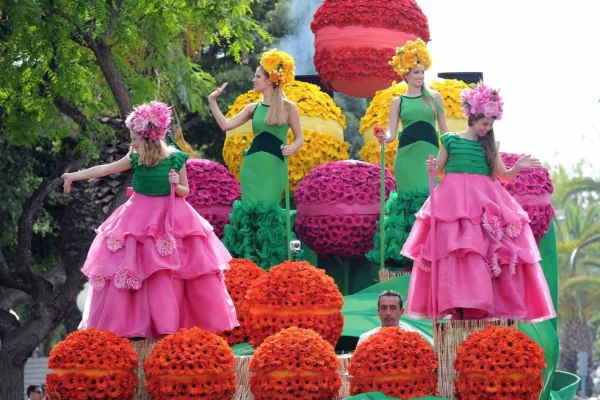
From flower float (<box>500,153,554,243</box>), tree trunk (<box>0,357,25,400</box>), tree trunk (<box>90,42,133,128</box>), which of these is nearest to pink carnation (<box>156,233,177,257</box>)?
flower float (<box>500,153,554,243</box>)

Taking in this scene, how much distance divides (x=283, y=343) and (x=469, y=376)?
1114mm

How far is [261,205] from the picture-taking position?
1063 cm

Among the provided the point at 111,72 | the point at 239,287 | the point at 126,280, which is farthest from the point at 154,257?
the point at 111,72

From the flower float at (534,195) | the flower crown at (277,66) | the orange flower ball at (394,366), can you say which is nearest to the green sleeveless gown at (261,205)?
the flower crown at (277,66)

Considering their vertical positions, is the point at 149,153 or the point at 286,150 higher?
the point at 286,150

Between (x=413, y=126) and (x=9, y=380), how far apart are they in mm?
5703

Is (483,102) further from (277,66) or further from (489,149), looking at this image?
(277,66)

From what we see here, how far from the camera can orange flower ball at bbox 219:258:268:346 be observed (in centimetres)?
918

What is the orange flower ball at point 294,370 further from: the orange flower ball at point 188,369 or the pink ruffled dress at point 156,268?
the pink ruffled dress at point 156,268

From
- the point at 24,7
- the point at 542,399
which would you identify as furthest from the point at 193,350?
the point at 24,7

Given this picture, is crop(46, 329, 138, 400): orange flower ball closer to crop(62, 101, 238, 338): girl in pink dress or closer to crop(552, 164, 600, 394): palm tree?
crop(62, 101, 238, 338): girl in pink dress

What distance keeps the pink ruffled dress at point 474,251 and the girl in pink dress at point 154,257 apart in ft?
4.43

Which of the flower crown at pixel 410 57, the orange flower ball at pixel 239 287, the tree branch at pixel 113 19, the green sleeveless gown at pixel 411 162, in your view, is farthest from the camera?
the tree branch at pixel 113 19

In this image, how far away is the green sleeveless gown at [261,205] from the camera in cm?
1052
